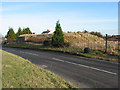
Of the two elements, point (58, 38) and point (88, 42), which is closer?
point (58, 38)

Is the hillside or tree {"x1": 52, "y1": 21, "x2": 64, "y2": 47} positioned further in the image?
tree {"x1": 52, "y1": 21, "x2": 64, "y2": 47}

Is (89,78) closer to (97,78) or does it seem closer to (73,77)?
(97,78)

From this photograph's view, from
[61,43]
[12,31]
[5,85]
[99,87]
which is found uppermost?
[12,31]

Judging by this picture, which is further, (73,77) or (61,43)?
(61,43)

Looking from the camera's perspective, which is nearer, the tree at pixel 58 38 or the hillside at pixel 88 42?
the hillside at pixel 88 42

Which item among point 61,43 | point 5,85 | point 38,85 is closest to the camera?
point 5,85

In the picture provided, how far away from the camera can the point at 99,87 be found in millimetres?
6332

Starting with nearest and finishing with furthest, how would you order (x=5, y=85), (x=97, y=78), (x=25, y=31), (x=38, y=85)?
(x=5, y=85)
(x=38, y=85)
(x=97, y=78)
(x=25, y=31)

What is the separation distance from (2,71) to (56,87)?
137 inches

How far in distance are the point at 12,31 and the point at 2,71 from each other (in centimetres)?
5202

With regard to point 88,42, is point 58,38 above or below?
above

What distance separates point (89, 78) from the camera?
7.65 m

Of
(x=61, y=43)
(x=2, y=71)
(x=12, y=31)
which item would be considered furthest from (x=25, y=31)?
(x=2, y=71)

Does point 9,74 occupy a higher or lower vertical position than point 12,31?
lower
